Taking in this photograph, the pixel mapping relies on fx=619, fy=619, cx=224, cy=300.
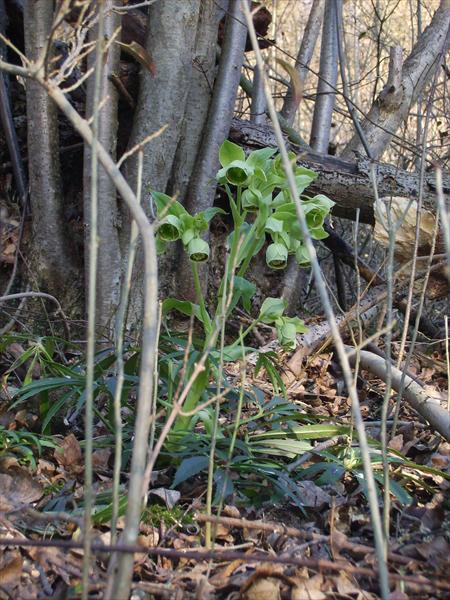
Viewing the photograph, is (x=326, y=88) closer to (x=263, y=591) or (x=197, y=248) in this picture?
(x=197, y=248)

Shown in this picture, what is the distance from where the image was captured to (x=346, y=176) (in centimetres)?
300

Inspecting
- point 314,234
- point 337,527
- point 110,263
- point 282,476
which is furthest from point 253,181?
point 110,263

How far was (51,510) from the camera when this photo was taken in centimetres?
146

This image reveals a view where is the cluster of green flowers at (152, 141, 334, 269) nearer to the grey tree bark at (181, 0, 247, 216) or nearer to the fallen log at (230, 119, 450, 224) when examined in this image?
the grey tree bark at (181, 0, 247, 216)

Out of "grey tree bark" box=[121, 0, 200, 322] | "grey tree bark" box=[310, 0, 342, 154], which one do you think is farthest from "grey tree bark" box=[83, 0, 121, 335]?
"grey tree bark" box=[310, 0, 342, 154]

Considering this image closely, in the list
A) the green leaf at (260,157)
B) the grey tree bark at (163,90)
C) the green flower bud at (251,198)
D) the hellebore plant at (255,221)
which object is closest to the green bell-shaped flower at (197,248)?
the hellebore plant at (255,221)

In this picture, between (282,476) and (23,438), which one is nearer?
(282,476)

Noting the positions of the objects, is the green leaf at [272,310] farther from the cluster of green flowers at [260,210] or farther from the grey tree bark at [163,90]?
the grey tree bark at [163,90]

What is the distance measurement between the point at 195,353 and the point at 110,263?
1.17 m

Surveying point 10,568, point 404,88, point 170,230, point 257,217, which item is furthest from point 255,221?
point 404,88

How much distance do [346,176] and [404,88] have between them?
3.54ft

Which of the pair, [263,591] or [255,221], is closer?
[263,591]

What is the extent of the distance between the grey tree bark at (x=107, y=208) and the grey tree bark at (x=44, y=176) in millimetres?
191

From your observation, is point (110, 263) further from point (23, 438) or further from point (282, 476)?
point (282, 476)
